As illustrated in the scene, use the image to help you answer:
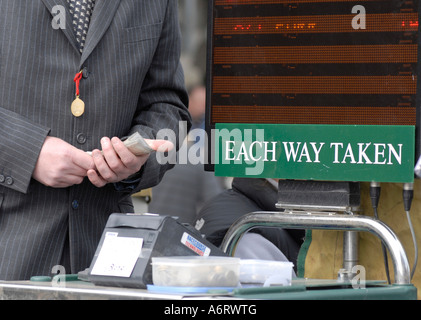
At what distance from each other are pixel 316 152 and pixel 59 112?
26.6 inches

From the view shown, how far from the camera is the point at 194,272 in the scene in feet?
4.64

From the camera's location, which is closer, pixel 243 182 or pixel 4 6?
pixel 4 6

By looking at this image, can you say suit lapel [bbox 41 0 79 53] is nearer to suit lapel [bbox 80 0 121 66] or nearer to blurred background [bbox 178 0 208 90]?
suit lapel [bbox 80 0 121 66]

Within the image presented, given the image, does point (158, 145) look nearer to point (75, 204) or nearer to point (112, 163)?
point (112, 163)

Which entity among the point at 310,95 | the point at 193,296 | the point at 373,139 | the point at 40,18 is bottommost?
the point at 193,296

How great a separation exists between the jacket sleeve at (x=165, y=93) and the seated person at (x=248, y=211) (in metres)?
1.00

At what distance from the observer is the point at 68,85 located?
2.07 metres

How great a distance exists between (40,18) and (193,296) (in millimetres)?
996

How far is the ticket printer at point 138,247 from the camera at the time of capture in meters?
1.51

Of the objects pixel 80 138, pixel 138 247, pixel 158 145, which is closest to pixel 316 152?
pixel 158 145

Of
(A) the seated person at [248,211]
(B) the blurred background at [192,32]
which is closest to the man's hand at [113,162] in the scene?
(A) the seated person at [248,211]

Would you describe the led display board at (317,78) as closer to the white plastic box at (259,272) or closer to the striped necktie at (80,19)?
the striped necktie at (80,19)

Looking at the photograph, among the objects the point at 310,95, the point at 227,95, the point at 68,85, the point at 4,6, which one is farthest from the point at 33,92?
the point at 310,95

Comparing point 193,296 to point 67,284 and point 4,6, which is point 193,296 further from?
point 4,6
